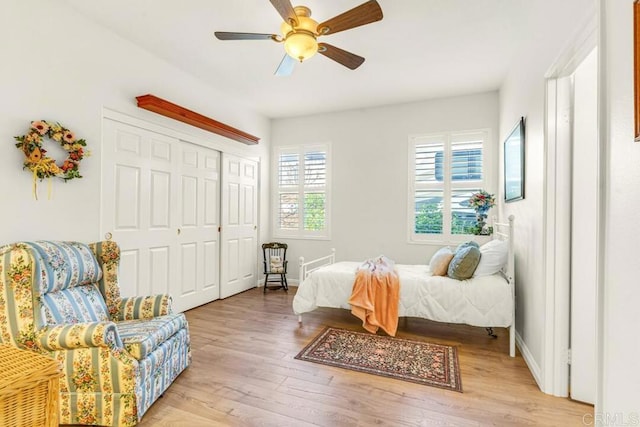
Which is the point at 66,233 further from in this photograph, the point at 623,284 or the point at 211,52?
the point at 623,284

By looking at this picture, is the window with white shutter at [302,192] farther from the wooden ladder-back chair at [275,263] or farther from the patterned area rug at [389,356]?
the patterned area rug at [389,356]

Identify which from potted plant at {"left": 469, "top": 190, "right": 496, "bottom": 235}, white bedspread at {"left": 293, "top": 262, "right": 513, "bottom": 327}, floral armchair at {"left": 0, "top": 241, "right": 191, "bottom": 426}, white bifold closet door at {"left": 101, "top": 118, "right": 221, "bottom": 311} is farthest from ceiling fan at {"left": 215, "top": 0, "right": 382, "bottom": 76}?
potted plant at {"left": 469, "top": 190, "right": 496, "bottom": 235}

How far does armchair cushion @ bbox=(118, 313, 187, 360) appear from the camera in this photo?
6.16 ft

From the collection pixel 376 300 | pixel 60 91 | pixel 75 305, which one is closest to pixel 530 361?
pixel 376 300

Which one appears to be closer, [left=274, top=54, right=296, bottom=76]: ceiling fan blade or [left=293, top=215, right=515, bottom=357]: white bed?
[left=274, top=54, right=296, bottom=76]: ceiling fan blade

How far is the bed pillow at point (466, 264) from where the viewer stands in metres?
2.97

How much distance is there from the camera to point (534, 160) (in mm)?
2443

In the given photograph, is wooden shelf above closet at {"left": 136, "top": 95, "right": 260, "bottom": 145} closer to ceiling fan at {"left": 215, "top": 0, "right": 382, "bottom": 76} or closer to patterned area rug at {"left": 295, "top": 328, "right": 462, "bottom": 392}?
ceiling fan at {"left": 215, "top": 0, "right": 382, "bottom": 76}

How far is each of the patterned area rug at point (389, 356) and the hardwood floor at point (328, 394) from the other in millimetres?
87

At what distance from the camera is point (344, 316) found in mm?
3705

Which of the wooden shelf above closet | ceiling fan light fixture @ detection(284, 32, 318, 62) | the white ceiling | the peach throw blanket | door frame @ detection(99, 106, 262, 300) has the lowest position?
the peach throw blanket

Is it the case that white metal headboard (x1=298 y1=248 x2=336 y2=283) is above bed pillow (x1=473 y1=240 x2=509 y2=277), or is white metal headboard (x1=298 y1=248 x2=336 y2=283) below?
below

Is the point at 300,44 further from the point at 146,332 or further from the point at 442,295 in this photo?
the point at 442,295

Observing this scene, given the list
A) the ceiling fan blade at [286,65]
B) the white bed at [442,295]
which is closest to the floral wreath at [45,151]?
the ceiling fan blade at [286,65]
